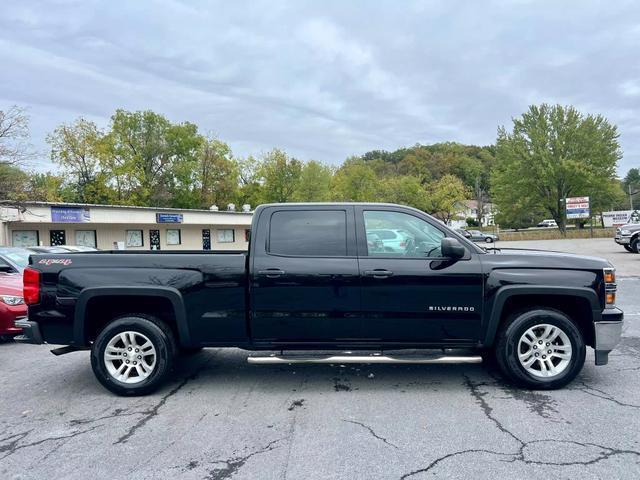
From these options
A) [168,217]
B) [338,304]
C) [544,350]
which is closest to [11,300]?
[338,304]

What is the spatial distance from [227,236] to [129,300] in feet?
120

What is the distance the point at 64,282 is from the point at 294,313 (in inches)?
91.7

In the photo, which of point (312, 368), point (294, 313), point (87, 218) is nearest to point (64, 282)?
point (294, 313)

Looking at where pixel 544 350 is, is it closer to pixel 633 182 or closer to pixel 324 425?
pixel 324 425

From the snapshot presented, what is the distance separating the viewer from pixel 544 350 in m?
4.50

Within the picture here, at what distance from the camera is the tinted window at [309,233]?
4.60 meters

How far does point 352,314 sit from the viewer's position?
Answer: 4.46 m

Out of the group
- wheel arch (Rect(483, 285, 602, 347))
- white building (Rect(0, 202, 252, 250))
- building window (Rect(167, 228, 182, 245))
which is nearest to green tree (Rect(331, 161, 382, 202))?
white building (Rect(0, 202, 252, 250))

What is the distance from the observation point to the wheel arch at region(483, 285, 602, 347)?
443 centimetres

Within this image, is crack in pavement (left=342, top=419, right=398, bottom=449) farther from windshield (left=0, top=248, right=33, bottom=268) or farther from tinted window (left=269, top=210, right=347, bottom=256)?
windshield (left=0, top=248, right=33, bottom=268)

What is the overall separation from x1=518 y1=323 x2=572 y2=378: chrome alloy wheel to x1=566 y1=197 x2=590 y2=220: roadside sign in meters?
47.2

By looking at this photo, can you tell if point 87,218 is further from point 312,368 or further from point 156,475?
point 156,475

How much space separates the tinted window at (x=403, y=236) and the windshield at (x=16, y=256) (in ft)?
23.0

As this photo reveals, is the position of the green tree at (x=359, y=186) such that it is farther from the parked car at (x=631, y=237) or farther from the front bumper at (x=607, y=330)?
the front bumper at (x=607, y=330)
